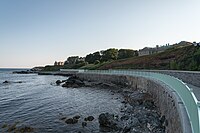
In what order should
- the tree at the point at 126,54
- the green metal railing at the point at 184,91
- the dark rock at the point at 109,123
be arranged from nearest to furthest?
the green metal railing at the point at 184,91
the dark rock at the point at 109,123
the tree at the point at 126,54

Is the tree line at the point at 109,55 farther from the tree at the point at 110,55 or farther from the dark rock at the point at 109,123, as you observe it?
the dark rock at the point at 109,123

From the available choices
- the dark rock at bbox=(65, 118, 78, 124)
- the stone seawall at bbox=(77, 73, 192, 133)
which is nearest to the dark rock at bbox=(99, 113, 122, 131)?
the dark rock at bbox=(65, 118, 78, 124)

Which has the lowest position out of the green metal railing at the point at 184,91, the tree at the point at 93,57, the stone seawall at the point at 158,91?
the stone seawall at the point at 158,91

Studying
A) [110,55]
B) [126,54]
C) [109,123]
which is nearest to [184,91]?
[109,123]

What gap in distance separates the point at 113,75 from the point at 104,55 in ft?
206

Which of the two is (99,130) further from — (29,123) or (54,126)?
(29,123)

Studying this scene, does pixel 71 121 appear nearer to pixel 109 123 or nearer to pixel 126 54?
pixel 109 123

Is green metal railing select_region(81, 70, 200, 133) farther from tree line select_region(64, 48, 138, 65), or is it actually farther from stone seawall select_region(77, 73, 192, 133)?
tree line select_region(64, 48, 138, 65)

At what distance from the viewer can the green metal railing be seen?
5.26 meters

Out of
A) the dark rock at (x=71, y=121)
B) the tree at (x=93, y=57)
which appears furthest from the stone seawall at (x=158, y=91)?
the tree at (x=93, y=57)

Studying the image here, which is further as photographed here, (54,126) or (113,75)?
(113,75)

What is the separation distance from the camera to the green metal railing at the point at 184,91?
17.3 feet

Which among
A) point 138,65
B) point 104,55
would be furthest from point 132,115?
point 104,55

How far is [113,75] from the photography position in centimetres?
4759
